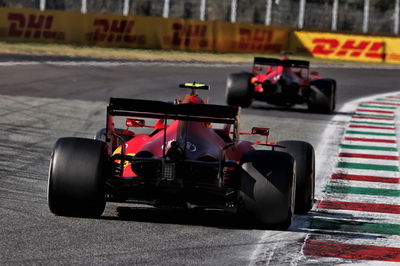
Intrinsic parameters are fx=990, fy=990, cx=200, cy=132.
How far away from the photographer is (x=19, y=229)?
7980 mm

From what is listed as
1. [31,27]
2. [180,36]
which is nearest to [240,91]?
[31,27]

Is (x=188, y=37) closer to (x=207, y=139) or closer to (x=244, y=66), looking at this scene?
(x=244, y=66)

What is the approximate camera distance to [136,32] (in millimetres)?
43750

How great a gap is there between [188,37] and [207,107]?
3597 cm

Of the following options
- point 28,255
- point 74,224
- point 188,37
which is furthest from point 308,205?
point 188,37

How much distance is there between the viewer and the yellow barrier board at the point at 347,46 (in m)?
47.0

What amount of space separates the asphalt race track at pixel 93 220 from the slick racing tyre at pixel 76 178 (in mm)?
152

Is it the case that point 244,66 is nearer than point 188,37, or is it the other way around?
point 244,66

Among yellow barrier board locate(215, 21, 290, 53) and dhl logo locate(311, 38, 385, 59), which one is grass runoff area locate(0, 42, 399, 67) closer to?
yellow barrier board locate(215, 21, 290, 53)

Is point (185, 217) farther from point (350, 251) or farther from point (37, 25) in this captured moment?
point (37, 25)

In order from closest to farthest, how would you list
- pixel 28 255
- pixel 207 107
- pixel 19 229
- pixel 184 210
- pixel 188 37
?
pixel 28 255, pixel 19 229, pixel 207 107, pixel 184 210, pixel 188 37

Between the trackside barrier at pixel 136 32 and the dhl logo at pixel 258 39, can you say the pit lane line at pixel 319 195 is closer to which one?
the trackside barrier at pixel 136 32

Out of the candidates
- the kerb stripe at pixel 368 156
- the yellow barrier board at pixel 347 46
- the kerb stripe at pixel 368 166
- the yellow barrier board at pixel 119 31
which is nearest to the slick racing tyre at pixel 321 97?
the kerb stripe at pixel 368 156

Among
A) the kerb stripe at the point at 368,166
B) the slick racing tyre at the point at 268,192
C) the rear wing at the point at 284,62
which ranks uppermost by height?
the slick racing tyre at the point at 268,192
